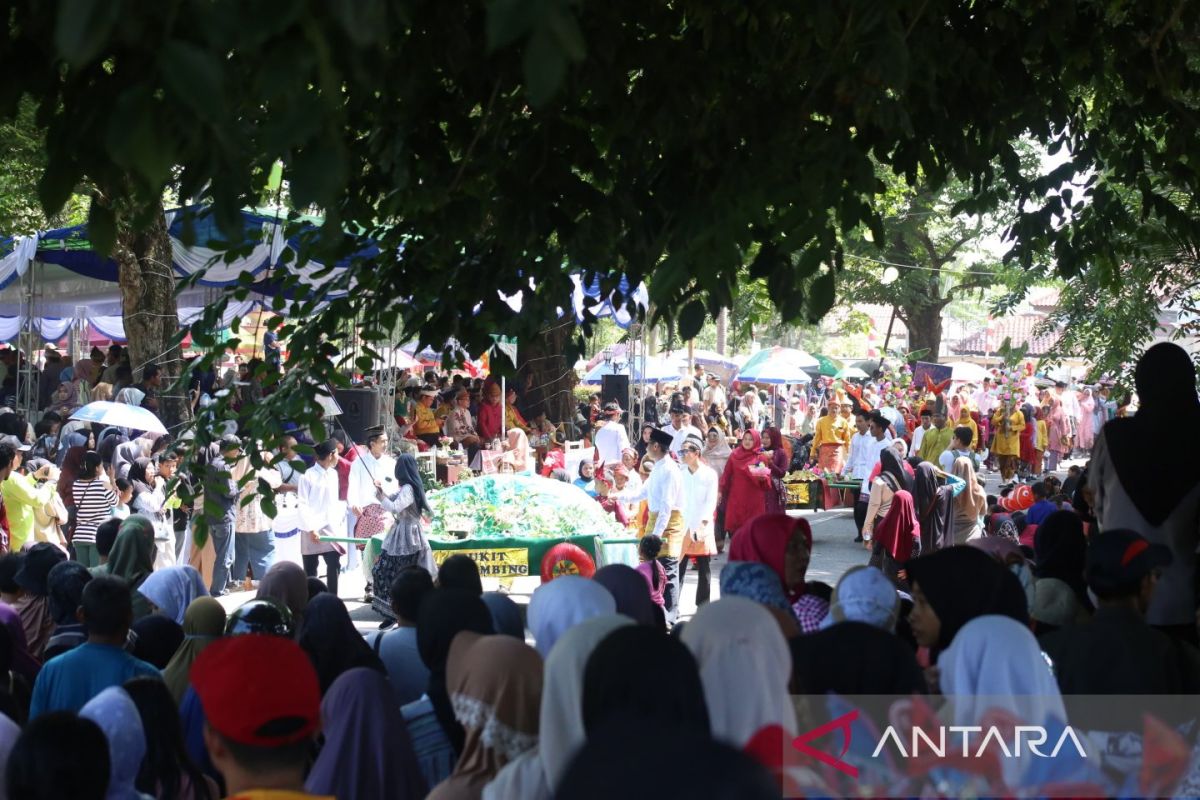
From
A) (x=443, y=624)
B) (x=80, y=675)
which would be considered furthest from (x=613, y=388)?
(x=443, y=624)

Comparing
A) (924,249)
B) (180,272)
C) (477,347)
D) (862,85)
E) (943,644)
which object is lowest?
(943,644)

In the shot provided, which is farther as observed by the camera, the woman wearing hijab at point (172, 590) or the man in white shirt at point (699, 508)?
the man in white shirt at point (699, 508)

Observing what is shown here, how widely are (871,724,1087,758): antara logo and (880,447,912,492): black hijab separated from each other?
9.30 metres

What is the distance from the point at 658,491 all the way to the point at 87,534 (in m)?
5.01

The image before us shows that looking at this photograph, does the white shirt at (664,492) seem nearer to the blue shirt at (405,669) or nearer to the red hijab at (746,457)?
the red hijab at (746,457)

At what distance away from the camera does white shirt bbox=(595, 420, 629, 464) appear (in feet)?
63.1

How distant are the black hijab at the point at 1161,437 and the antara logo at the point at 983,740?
2.20m

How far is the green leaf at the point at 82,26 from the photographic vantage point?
2.13m

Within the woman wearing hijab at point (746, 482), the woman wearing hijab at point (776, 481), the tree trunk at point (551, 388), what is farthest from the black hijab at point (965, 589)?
the tree trunk at point (551, 388)

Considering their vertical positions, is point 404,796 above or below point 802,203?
below

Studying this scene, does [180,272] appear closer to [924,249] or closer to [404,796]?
[404,796]

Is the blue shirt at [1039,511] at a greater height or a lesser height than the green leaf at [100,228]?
lesser

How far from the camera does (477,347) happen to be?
6.05 m

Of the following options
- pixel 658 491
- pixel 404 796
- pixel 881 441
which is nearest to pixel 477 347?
pixel 404 796
